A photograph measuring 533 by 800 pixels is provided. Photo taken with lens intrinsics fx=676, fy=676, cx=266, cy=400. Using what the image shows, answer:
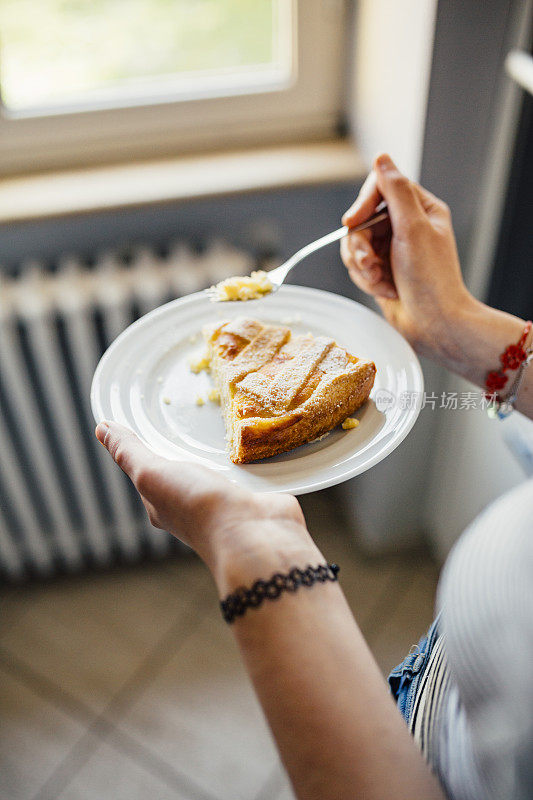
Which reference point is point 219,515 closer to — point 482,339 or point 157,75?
point 482,339

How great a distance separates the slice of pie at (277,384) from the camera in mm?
781

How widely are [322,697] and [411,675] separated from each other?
29 centimetres

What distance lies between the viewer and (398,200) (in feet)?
2.95

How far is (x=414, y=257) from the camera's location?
0.91 meters

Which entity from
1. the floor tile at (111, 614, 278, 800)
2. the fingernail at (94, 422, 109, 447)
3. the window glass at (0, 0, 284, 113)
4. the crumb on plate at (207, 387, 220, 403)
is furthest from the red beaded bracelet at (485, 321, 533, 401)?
the floor tile at (111, 614, 278, 800)

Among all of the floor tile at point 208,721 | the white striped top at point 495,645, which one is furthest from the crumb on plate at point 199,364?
the floor tile at point 208,721

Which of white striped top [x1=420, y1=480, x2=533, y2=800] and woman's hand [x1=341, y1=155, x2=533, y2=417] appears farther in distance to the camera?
woman's hand [x1=341, y1=155, x2=533, y2=417]

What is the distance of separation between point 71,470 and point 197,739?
2.13 ft

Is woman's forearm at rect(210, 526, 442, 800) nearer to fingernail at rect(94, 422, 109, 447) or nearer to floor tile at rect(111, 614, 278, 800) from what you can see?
fingernail at rect(94, 422, 109, 447)

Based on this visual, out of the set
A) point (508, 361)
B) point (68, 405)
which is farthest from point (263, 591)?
point (68, 405)

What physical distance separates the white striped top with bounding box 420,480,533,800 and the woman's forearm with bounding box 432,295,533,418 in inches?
16.3

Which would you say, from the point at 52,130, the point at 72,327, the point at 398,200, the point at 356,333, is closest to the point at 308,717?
the point at 356,333

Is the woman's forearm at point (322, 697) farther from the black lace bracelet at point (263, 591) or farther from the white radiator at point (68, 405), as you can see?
the white radiator at point (68, 405)

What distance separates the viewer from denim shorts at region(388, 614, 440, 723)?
0.74 meters
